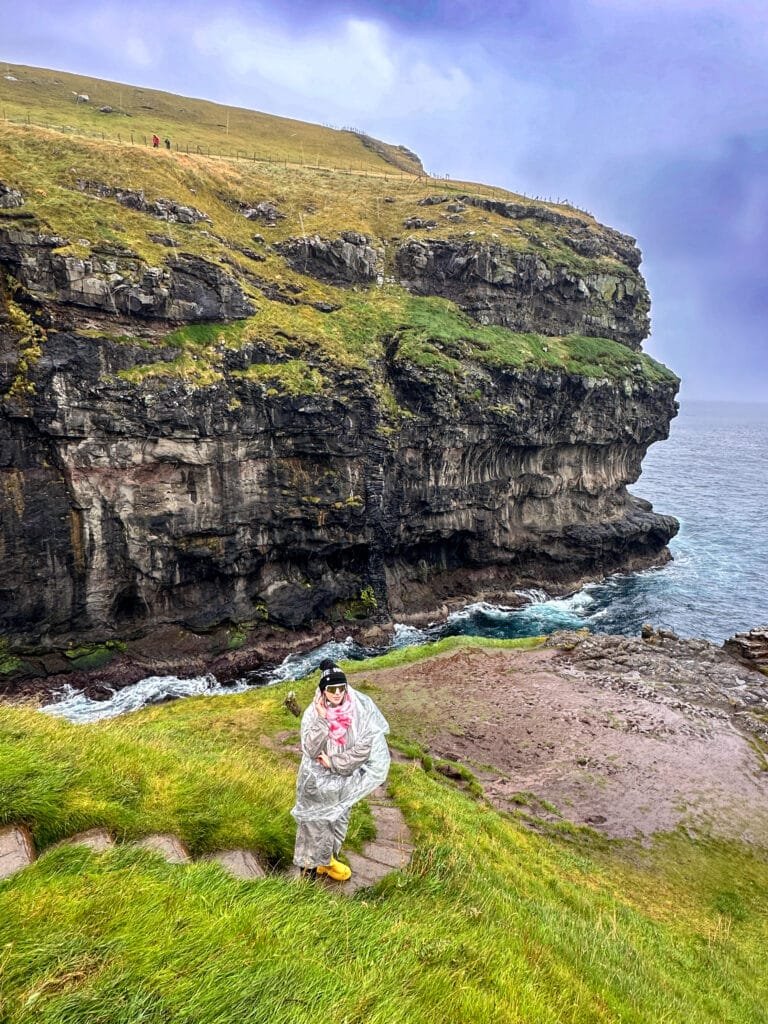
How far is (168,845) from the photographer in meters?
5.67

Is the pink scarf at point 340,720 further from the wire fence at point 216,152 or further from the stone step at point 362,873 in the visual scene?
the wire fence at point 216,152

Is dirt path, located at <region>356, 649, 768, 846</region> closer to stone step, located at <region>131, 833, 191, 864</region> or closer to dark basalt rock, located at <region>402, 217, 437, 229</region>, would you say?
stone step, located at <region>131, 833, 191, 864</region>

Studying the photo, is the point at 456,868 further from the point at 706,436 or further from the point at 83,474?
the point at 706,436

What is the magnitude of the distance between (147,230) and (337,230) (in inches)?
709

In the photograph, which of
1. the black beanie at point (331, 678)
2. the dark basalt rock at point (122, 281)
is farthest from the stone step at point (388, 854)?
the dark basalt rock at point (122, 281)

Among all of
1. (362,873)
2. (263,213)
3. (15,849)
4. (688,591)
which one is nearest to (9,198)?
(263,213)

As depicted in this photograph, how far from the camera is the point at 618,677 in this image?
88.4 feet

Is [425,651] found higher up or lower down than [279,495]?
lower down

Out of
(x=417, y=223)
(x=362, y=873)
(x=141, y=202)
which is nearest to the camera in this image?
(x=362, y=873)

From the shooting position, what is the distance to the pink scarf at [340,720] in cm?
596

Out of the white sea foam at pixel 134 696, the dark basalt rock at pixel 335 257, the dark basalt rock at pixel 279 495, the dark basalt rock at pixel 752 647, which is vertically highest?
the dark basalt rock at pixel 335 257

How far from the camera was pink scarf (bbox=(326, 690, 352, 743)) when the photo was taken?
5.96 meters

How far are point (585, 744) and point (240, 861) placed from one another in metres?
18.3

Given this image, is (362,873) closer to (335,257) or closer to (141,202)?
(141,202)
